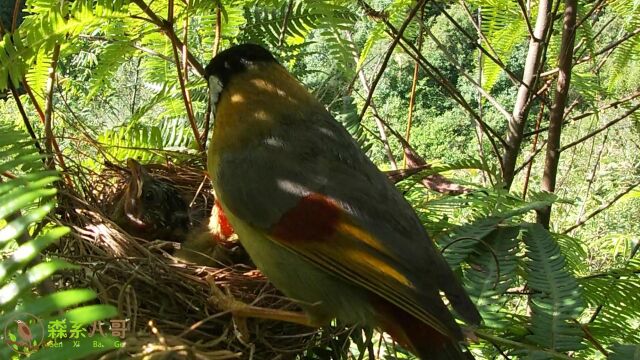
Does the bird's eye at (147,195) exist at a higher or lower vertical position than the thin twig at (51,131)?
lower

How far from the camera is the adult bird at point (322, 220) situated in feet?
5.51

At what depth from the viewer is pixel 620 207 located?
10.3 meters

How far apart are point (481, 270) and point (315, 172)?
0.55 m

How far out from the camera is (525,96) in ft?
10.5

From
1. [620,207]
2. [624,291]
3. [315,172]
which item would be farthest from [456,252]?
[620,207]

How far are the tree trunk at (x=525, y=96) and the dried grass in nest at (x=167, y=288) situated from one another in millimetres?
1344

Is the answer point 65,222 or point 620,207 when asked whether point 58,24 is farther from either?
point 620,207

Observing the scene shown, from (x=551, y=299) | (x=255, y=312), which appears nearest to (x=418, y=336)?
(x=551, y=299)

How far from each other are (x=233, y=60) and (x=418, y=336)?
44.2 inches

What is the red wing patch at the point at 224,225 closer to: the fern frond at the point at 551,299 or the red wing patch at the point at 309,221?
the red wing patch at the point at 309,221

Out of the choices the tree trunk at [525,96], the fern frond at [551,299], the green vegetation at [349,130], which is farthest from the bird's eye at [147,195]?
the tree trunk at [525,96]

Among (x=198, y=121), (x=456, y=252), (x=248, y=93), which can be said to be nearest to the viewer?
(x=456, y=252)

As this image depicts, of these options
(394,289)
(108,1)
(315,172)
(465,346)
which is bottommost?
(465,346)

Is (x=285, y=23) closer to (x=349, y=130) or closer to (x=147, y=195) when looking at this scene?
(x=349, y=130)
